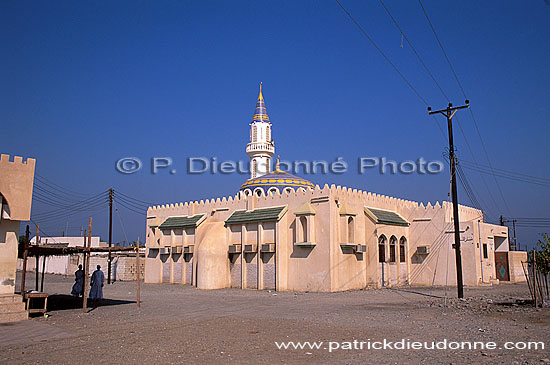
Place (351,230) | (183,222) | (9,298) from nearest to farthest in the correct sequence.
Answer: (9,298), (351,230), (183,222)

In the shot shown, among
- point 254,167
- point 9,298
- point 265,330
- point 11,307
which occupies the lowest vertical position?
point 265,330

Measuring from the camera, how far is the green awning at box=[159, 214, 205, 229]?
28939mm

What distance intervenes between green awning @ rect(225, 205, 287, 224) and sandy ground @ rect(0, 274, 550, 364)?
6972 millimetres

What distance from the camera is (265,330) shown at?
1155 cm

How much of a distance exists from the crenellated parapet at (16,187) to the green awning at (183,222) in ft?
48.8

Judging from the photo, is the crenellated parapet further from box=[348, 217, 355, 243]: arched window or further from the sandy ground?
box=[348, 217, 355, 243]: arched window

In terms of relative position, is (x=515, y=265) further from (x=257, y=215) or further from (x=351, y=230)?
(x=257, y=215)

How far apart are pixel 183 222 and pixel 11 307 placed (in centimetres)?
1674

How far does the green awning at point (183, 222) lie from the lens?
94.9 feet

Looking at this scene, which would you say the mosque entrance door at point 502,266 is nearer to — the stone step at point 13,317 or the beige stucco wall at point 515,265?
the beige stucco wall at point 515,265

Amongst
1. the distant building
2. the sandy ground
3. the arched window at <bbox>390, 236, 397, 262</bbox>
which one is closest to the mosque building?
the arched window at <bbox>390, 236, 397, 262</bbox>

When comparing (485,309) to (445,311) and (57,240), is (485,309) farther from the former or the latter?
(57,240)

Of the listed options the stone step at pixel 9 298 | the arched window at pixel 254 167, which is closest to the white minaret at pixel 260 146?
the arched window at pixel 254 167

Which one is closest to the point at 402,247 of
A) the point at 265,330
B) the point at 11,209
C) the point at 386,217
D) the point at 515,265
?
the point at 386,217
